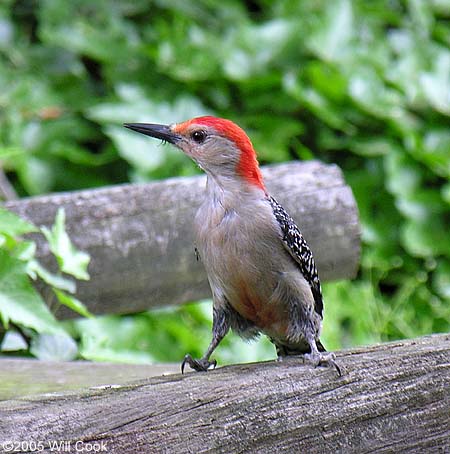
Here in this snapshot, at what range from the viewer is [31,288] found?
3.09 m

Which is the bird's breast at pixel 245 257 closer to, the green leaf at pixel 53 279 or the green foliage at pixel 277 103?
the green leaf at pixel 53 279

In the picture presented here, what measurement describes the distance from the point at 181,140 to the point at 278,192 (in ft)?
2.13

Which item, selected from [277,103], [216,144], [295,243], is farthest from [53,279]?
[277,103]

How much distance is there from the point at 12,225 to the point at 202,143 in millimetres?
700

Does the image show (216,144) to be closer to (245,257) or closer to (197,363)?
(245,257)

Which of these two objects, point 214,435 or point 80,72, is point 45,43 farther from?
point 214,435

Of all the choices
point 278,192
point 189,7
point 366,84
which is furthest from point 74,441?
point 189,7

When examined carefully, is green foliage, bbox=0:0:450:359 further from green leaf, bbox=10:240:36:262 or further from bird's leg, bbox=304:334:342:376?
bird's leg, bbox=304:334:342:376

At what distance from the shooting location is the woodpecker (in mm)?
2859

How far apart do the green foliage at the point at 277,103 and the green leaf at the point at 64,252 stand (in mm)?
2239

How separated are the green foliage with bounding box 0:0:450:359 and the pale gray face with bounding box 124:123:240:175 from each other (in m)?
2.33

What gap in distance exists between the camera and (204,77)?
594 centimetres

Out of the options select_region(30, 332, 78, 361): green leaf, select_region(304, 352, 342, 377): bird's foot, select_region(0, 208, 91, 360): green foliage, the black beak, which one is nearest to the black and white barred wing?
the black beak

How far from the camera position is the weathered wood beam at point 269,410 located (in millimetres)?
1880
